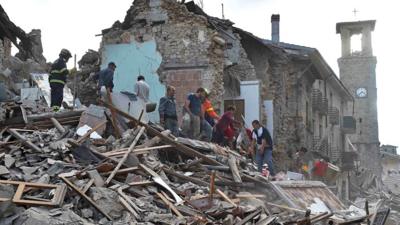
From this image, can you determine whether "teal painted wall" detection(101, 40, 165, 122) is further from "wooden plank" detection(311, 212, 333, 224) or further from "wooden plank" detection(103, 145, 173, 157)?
"wooden plank" detection(311, 212, 333, 224)

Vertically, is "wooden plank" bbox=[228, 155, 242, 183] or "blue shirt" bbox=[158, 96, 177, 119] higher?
"blue shirt" bbox=[158, 96, 177, 119]

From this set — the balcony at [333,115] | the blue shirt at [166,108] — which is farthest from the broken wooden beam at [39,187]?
the balcony at [333,115]

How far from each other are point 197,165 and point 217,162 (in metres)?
0.52

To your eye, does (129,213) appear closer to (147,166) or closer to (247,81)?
(147,166)

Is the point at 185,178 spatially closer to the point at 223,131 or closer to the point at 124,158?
the point at 124,158

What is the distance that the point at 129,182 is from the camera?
852 cm

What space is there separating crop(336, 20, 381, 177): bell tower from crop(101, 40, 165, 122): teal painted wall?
29.4m

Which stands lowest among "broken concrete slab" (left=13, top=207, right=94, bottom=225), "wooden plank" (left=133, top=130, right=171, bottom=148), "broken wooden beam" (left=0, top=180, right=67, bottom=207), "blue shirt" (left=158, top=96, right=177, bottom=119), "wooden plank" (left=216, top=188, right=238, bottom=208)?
"wooden plank" (left=216, top=188, right=238, bottom=208)

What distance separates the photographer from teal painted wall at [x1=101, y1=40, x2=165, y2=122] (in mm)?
18422

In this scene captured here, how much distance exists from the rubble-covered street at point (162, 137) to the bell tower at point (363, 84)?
2010cm

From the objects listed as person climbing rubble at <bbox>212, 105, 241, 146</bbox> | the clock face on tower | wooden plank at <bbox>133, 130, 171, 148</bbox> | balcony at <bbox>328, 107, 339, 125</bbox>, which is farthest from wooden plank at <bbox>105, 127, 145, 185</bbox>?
the clock face on tower

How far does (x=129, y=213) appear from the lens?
7449 mm

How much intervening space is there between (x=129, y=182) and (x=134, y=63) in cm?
1059

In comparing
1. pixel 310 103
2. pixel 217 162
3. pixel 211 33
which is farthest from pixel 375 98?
pixel 217 162
